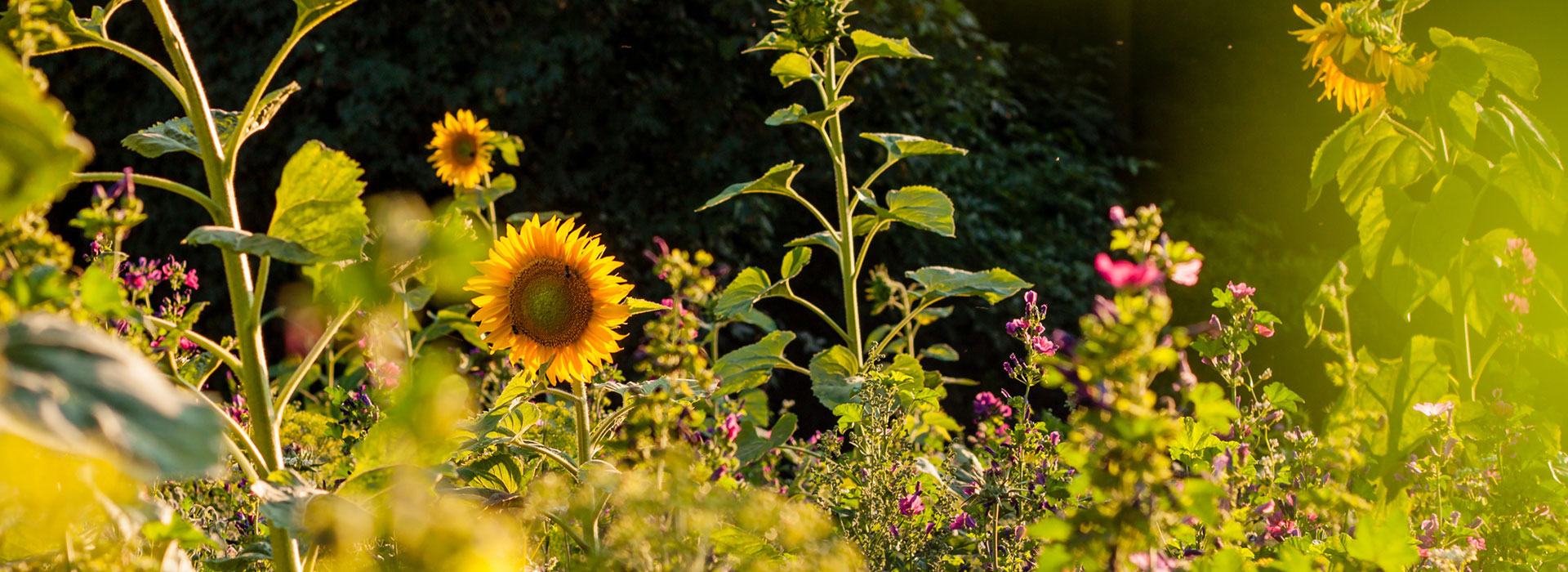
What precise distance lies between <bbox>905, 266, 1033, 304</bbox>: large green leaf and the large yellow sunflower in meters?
0.74

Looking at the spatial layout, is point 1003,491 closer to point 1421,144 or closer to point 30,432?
point 1421,144

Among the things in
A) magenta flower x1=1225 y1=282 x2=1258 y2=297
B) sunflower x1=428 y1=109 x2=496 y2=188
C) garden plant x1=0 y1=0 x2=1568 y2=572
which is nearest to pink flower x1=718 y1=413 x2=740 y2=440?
garden plant x1=0 y1=0 x2=1568 y2=572

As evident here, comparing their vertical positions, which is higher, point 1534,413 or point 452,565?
point 452,565

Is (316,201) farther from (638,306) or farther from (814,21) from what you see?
(814,21)

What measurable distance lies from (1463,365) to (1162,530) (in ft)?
3.49

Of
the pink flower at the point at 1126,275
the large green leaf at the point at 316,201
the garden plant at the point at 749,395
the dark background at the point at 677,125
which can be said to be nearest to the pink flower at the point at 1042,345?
the garden plant at the point at 749,395

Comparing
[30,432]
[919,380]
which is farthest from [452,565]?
[919,380]

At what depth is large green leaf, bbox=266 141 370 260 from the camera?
927mm

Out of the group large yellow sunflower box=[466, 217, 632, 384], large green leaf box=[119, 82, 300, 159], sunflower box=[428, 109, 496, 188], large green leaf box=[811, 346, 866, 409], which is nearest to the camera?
large green leaf box=[119, 82, 300, 159]

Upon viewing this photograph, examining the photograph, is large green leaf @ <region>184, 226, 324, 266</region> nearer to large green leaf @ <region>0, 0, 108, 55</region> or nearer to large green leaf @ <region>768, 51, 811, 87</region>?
large green leaf @ <region>0, 0, 108, 55</region>

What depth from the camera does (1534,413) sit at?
5.26ft

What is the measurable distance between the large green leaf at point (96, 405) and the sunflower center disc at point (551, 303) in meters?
1.12

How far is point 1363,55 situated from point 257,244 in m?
1.81

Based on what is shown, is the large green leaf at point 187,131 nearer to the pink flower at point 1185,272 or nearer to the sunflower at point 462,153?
the pink flower at point 1185,272
